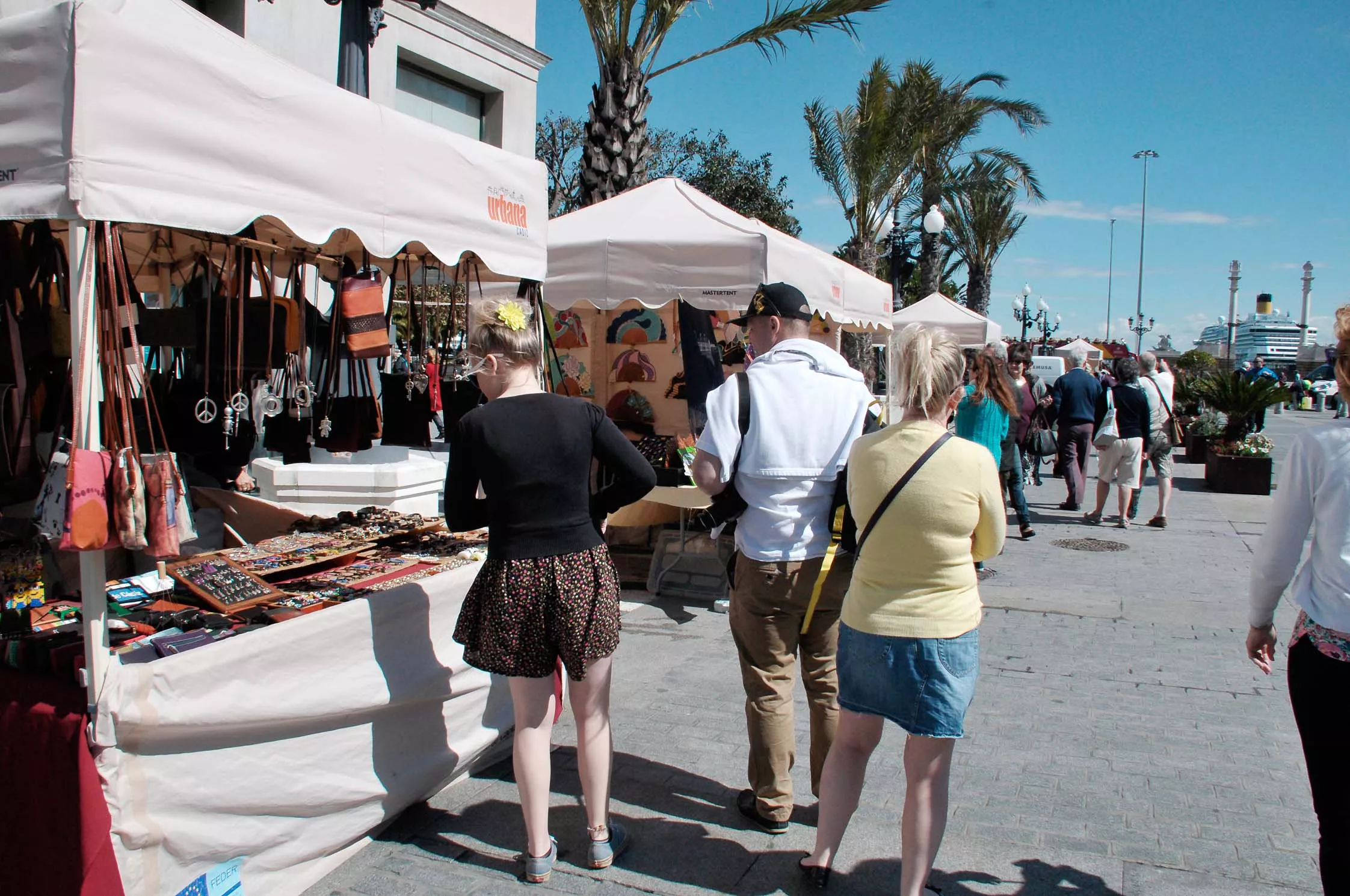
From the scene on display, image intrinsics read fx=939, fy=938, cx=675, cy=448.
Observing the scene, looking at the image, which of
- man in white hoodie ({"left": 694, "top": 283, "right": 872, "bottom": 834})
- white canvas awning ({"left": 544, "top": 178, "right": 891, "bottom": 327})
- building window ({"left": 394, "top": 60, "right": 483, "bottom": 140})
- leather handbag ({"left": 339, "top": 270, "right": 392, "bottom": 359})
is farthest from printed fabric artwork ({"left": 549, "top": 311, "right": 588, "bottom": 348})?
man in white hoodie ({"left": 694, "top": 283, "right": 872, "bottom": 834})

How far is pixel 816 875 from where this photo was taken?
2.82 m

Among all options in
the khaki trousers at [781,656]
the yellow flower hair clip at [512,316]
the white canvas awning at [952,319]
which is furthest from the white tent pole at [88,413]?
the white canvas awning at [952,319]

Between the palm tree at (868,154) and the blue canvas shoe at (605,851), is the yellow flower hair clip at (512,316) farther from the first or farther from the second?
the palm tree at (868,154)

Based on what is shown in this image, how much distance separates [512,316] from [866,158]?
18.1m

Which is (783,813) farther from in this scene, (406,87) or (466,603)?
(406,87)

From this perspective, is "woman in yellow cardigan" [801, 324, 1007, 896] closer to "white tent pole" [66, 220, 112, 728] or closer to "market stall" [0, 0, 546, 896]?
"market stall" [0, 0, 546, 896]

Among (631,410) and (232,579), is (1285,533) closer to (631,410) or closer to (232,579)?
(232,579)

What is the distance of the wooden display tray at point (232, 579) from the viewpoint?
317 cm

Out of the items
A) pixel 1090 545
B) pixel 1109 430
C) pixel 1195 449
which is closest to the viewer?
pixel 1090 545

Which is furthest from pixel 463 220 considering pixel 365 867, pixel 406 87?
pixel 406 87

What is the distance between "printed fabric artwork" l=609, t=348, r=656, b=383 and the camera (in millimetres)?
8586

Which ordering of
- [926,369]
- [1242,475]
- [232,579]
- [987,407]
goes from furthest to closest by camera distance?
[1242,475] < [987,407] < [232,579] < [926,369]

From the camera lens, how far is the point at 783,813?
319 cm

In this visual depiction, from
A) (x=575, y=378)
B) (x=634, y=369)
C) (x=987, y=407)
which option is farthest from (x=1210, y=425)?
(x=575, y=378)
